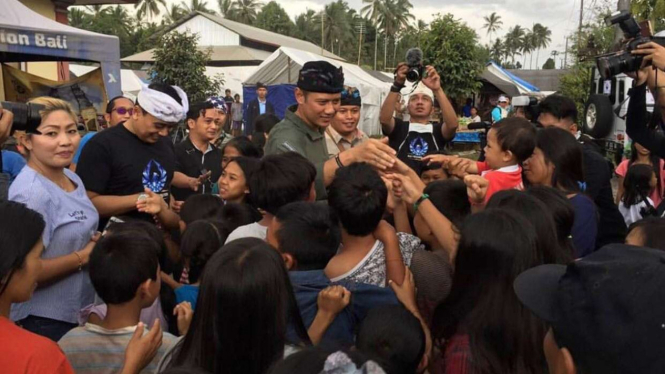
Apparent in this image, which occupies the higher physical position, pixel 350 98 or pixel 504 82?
pixel 504 82

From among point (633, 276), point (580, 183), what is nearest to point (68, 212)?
point (633, 276)

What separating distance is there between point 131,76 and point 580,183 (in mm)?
25076

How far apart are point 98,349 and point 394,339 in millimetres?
1078

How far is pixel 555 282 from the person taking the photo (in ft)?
4.92

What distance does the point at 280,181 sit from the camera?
279cm

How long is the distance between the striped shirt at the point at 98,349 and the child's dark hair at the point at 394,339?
74 centimetres

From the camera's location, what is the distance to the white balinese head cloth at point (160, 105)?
343 centimetres

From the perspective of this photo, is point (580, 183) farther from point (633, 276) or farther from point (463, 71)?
point (463, 71)

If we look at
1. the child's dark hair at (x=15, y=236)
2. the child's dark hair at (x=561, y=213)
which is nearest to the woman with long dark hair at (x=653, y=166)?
the child's dark hair at (x=561, y=213)

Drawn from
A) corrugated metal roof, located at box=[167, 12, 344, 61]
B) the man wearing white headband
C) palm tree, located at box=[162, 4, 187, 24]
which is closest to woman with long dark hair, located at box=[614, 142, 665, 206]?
the man wearing white headband

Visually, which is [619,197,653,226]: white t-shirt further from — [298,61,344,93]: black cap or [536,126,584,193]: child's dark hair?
[298,61,344,93]: black cap

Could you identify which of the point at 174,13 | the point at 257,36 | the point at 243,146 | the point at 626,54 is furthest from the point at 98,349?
the point at 174,13

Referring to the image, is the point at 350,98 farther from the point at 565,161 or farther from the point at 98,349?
the point at 98,349

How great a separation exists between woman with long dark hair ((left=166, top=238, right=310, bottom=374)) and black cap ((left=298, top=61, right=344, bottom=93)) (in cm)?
158
